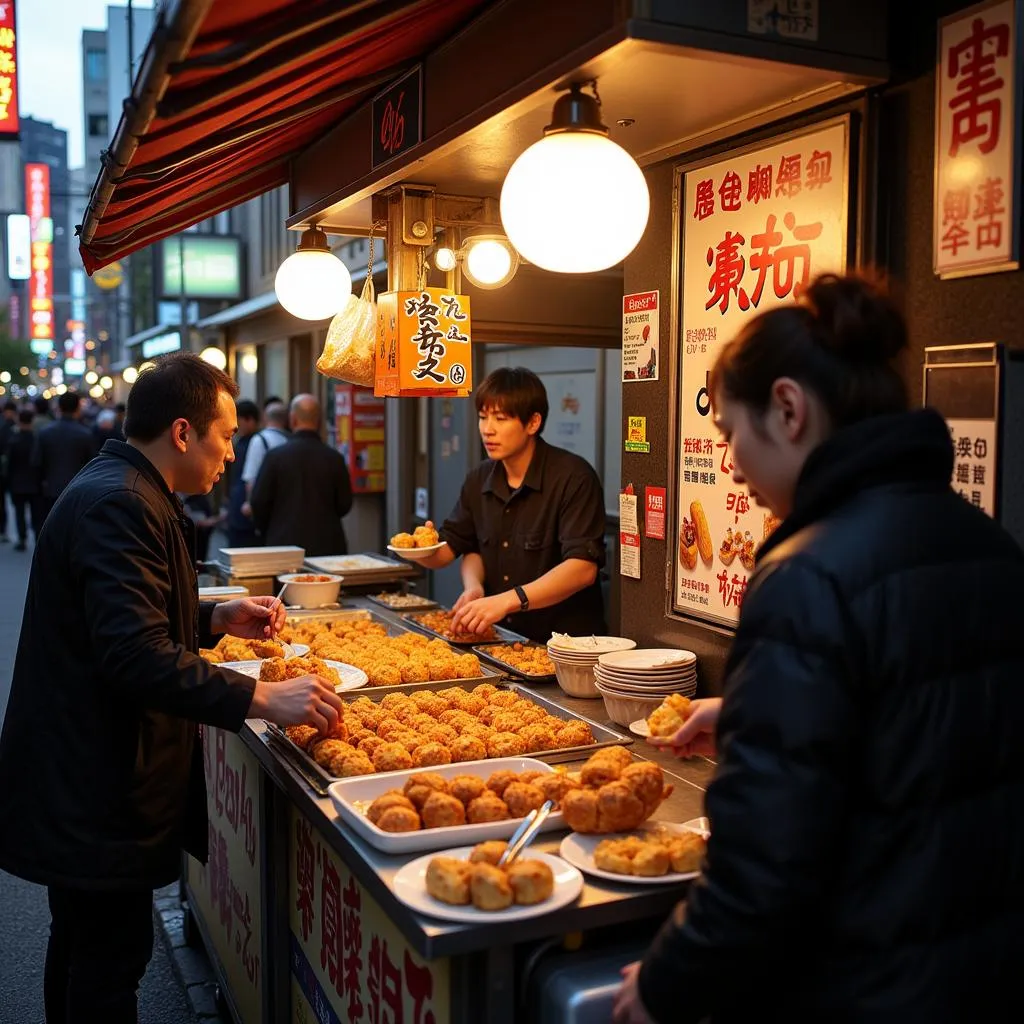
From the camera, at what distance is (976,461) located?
263cm

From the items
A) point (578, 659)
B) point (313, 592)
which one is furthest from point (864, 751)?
point (313, 592)

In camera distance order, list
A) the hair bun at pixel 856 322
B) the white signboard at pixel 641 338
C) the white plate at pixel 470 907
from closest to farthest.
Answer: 1. the hair bun at pixel 856 322
2. the white plate at pixel 470 907
3. the white signboard at pixel 641 338

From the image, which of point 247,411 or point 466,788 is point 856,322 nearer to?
point 466,788

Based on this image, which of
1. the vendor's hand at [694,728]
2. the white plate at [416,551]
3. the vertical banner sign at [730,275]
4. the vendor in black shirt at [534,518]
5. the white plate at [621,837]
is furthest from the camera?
the white plate at [416,551]

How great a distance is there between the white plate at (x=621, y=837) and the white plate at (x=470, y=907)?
0.05 metres

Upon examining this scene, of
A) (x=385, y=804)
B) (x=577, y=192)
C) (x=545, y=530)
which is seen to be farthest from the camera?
(x=545, y=530)

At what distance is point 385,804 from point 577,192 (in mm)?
1641

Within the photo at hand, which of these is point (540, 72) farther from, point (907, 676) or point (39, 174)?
point (39, 174)

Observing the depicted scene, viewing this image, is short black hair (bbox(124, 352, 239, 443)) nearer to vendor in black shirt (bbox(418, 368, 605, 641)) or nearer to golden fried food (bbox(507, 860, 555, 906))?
golden fried food (bbox(507, 860, 555, 906))

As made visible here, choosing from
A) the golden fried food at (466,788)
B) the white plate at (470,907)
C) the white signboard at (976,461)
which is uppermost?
the white signboard at (976,461)

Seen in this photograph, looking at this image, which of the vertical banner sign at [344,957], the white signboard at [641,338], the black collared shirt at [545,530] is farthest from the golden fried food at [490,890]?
the black collared shirt at [545,530]

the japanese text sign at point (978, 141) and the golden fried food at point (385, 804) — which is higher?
the japanese text sign at point (978, 141)

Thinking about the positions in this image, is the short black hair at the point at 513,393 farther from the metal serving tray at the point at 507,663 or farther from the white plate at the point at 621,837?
the white plate at the point at 621,837

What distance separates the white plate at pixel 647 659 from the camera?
3555mm
